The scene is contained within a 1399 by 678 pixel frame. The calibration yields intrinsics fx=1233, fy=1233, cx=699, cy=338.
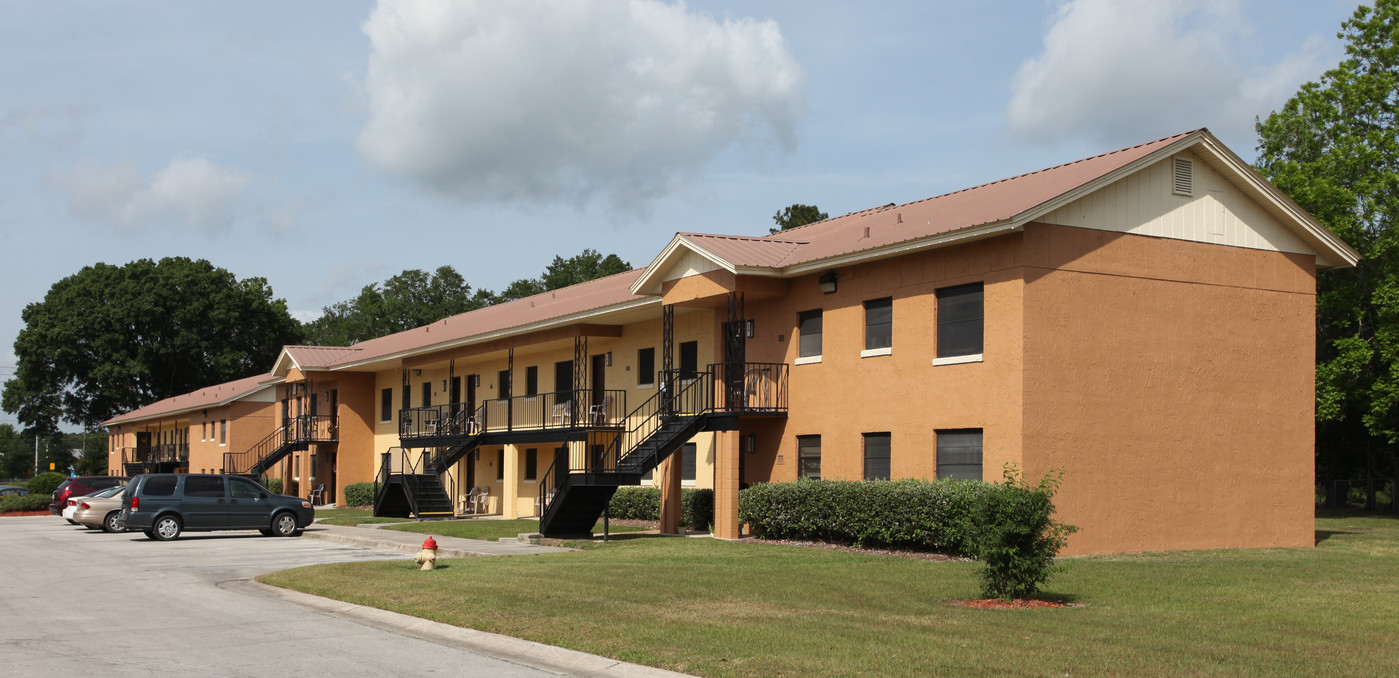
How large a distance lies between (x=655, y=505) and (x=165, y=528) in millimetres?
11233

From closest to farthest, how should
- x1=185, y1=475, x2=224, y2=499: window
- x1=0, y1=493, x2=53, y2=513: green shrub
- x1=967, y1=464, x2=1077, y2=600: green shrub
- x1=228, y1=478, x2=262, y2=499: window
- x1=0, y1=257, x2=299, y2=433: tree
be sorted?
x1=967, y1=464, x2=1077, y2=600: green shrub
x1=185, y1=475, x2=224, y2=499: window
x1=228, y1=478, x2=262, y2=499: window
x1=0, y1=493, x2=53, y2=513: green shrub
x1=0, y1=257, x2=299, y2=433: tree

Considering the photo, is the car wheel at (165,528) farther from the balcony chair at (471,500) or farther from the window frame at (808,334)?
the window frame at (808,334)

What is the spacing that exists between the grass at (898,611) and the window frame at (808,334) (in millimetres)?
5685

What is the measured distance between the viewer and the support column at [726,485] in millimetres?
25016

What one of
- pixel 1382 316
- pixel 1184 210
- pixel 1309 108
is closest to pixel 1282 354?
pixel 1184 210

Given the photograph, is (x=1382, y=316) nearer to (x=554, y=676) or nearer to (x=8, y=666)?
(x=554, y=676)

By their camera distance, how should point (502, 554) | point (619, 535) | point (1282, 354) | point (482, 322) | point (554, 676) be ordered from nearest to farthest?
point (554, 676)
point (502, 554)
point (1282, 354)
point (619, 535)
point (482, 322)

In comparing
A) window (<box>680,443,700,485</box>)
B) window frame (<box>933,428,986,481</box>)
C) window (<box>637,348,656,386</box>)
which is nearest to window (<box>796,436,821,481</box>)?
window frame (<box>933,428,986,481</box>)

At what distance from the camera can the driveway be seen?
9938mm

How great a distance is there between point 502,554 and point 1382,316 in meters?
24.5

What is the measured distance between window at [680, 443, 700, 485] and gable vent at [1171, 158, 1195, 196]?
42.1 feet

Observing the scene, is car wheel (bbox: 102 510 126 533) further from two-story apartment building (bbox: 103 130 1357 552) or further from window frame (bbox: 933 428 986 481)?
window frame (bbox: 933 428 986 481)

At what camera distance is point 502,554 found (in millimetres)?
21312

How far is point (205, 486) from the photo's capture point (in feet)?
93.4
